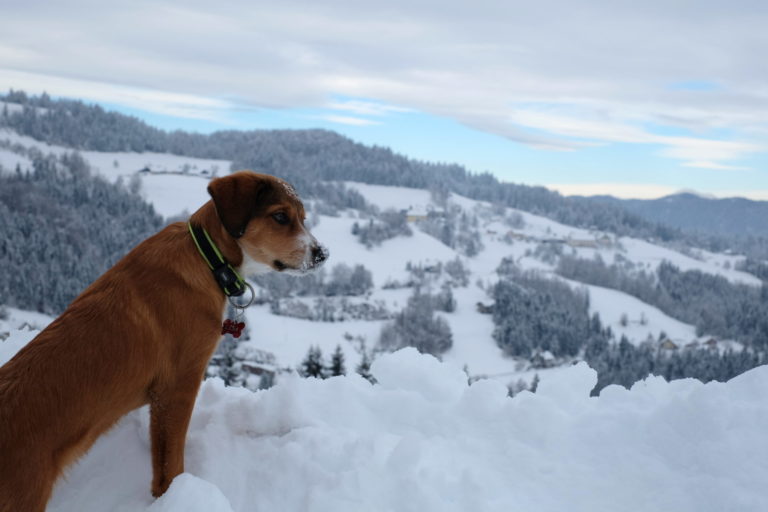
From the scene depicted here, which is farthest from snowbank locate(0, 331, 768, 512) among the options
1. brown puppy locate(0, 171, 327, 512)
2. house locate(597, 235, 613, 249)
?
house locate(597, 235, 613, 249)

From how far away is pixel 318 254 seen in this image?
11.8ft

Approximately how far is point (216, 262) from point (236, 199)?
0.42 metres

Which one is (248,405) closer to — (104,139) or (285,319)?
(285,319)

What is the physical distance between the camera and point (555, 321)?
319 feet

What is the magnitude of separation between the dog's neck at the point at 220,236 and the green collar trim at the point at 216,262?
0.03 meters

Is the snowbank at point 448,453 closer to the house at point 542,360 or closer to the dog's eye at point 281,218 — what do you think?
the dog's eye at point 281,218

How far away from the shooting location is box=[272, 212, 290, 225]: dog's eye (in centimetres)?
348

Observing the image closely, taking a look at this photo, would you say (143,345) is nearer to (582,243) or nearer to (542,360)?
(542,360)

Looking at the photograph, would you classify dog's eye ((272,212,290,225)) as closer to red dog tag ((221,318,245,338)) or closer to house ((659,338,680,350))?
red dog tag ((221,318,245,338))

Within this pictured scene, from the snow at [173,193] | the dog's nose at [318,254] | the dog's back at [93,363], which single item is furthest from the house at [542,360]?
the dog's back at [93,363]

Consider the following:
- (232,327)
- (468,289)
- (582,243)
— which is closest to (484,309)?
(468,289)

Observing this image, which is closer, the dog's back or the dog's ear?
the dog's back

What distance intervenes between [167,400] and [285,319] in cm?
8583

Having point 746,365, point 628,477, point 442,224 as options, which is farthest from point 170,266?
point 442,224
